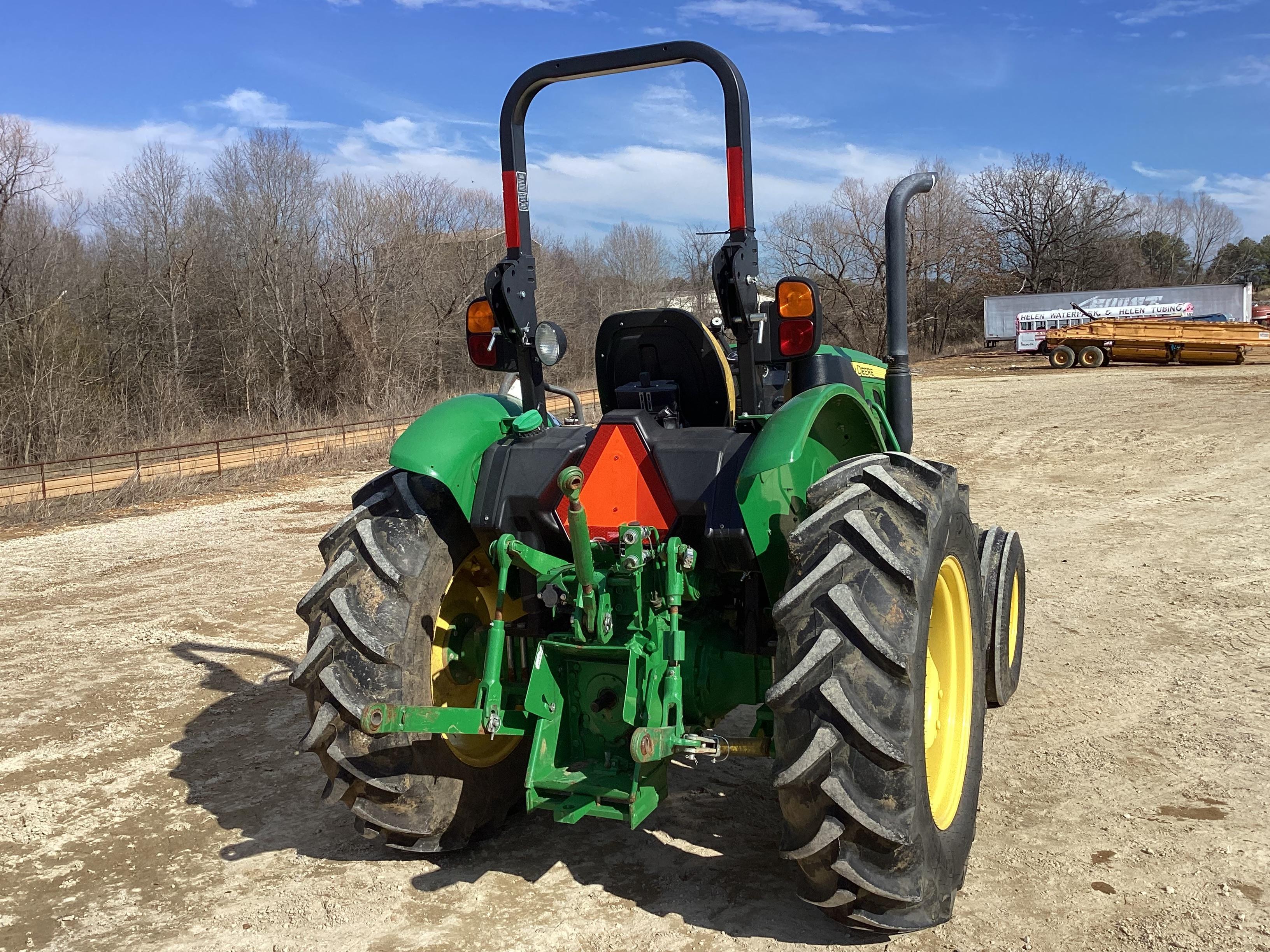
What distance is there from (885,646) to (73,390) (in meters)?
24.6

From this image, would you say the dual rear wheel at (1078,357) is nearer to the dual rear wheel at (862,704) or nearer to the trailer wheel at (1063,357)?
the trailer wheel at (1063,357)

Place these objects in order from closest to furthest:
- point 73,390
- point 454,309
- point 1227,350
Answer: point 73,390 < point 1227,350 < point 454,309

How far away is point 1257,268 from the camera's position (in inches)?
2586

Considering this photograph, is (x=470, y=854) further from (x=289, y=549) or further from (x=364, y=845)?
(x=289, y=549)

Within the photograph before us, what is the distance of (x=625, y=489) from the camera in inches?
134

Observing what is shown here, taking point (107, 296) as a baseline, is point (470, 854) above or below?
below

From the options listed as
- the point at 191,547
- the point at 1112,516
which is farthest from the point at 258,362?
the point at 1112,516

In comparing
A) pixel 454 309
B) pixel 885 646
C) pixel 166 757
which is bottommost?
pixel 166 757

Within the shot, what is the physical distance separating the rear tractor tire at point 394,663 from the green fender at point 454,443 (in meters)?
0.14

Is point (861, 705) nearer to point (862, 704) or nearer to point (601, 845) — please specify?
point (862, 704)

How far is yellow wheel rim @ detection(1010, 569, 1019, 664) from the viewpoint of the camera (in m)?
5.09

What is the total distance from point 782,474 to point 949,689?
1.17 m

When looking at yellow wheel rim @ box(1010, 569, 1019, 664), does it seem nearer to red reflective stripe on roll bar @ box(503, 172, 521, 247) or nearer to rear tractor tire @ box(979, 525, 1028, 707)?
rear tractor tire @ box(979, 525, 1028, 707)

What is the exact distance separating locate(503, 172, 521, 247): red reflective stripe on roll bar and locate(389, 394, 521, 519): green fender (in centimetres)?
61
